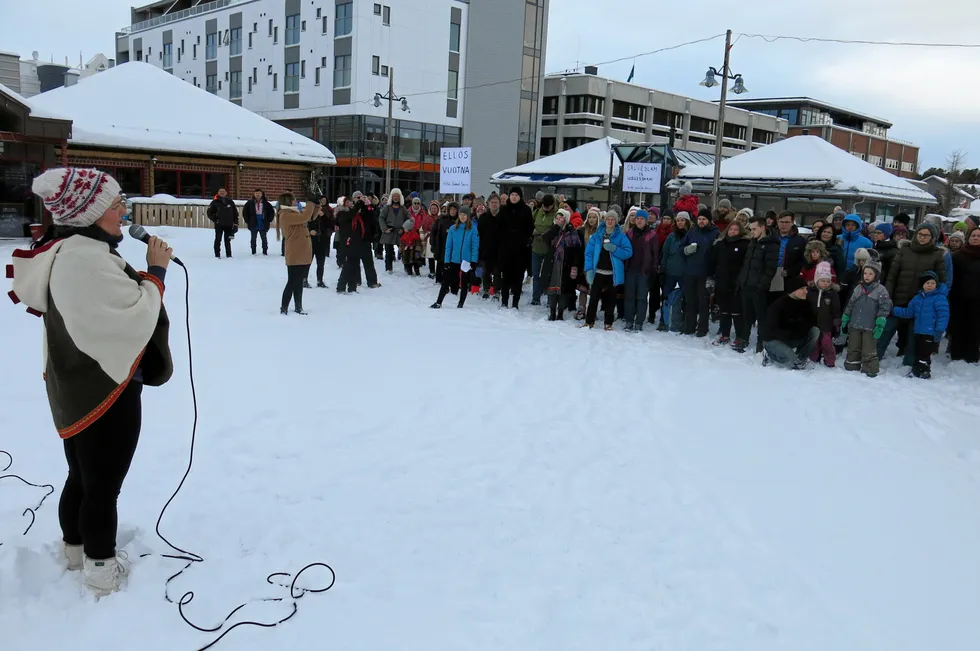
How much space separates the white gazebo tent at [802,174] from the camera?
2111 cm

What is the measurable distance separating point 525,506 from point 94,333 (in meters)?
2.72

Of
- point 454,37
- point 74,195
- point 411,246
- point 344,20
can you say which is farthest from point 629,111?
point 74,195

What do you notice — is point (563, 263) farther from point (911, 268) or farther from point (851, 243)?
point (911, 268)

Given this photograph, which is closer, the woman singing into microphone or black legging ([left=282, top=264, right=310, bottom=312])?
the woman singing into microphone

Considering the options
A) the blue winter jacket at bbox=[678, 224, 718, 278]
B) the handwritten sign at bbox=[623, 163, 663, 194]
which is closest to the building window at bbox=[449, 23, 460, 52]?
the handwritten sign at bbox=[623, 163, 663, 194]

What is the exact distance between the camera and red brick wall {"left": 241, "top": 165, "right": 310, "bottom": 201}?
3017cm

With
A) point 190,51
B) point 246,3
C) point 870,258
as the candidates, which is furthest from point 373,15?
point 870,258

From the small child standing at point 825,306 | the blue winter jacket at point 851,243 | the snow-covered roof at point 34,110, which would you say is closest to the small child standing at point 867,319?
the small child standing at point 825,306

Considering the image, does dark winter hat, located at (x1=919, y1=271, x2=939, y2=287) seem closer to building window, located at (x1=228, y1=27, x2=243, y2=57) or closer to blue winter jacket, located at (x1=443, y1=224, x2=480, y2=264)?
blue winter jacket, located at (x1=443, y1=224, x2=480, y2=264)

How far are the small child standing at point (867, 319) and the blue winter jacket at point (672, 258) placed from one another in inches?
90.1

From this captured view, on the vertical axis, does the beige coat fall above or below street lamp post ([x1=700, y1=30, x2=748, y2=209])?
below

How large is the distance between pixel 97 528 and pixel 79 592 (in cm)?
36

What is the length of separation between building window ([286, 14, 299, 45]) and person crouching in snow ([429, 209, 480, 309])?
124 ft

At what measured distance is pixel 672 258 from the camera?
33.7 feet
